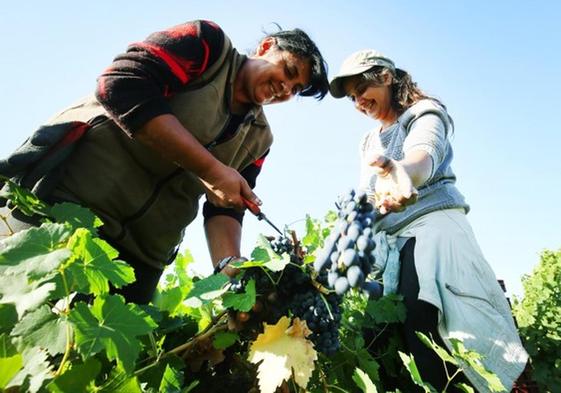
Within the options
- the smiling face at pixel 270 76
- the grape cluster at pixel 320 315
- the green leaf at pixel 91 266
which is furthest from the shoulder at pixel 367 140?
the green leaf at pixel 91 266

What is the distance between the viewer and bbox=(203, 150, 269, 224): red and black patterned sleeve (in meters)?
2.09

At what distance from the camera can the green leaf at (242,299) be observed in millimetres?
1166

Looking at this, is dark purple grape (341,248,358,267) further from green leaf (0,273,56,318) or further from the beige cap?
the beige cap

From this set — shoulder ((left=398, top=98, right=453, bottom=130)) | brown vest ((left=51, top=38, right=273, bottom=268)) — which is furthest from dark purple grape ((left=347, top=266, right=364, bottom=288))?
shoulder ((left=398, top=98, right=453, bottom=130))

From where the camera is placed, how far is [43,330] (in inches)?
36.5

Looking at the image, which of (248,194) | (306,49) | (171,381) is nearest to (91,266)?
(171,381)

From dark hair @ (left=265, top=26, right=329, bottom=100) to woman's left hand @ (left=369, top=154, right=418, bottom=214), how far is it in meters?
0.86

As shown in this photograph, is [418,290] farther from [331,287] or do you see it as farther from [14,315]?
[14,315]

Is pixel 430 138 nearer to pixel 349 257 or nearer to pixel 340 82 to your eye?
pixel 340 82

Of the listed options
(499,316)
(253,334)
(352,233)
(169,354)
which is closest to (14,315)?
(169,354)

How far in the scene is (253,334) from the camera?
4.47ft

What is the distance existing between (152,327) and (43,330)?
8.4 inches

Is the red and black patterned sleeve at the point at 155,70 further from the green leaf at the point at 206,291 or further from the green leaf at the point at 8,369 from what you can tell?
the green leaf at the point at 8,369

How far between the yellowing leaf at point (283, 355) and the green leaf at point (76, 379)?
0.40 m
